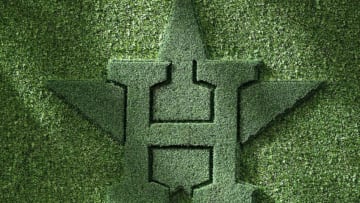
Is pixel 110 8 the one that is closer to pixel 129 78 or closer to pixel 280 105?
pixel 129 78

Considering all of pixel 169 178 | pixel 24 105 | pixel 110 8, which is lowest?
pixel 169 178

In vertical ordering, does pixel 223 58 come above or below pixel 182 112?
above

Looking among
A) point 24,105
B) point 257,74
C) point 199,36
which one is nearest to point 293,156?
point 257,74
